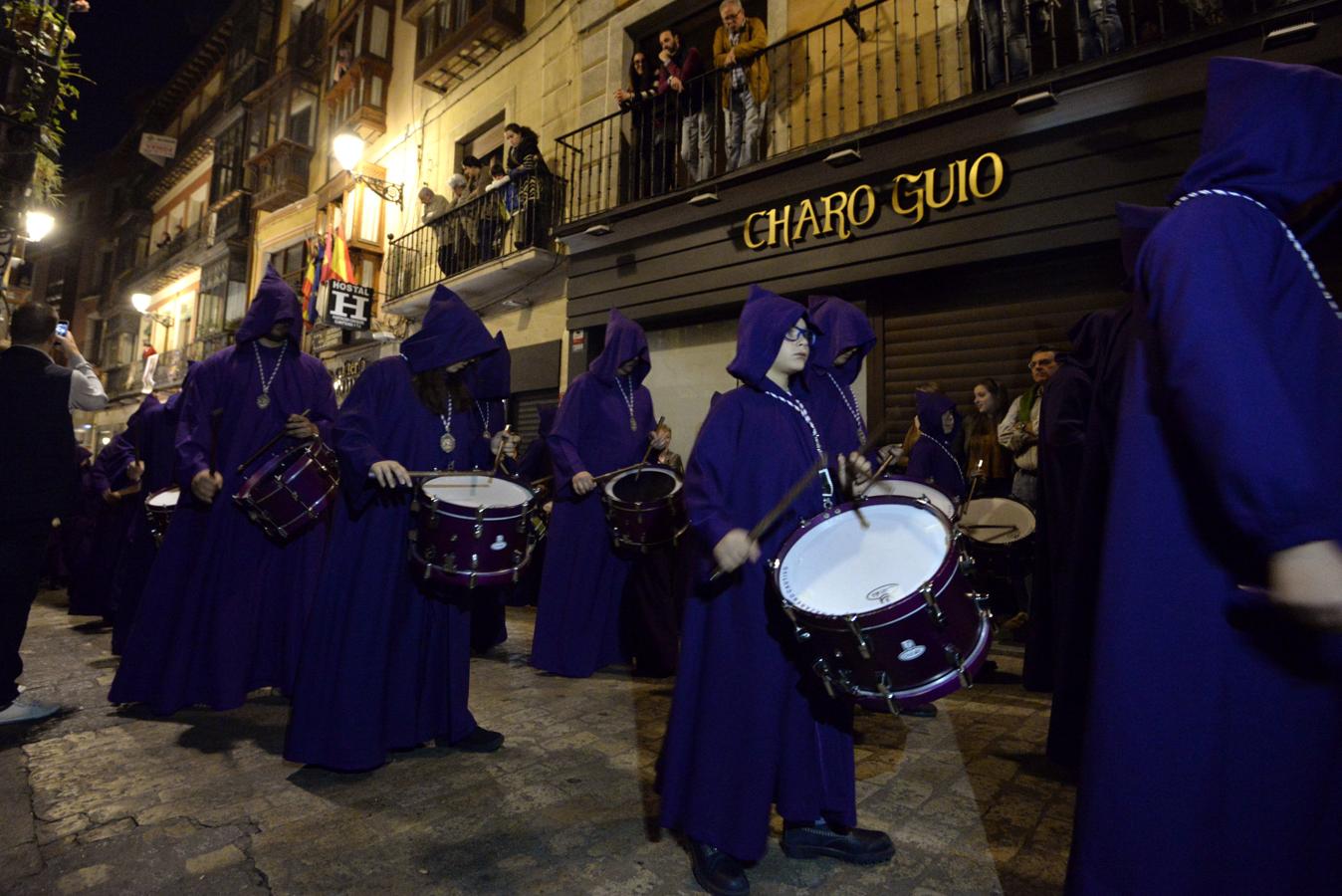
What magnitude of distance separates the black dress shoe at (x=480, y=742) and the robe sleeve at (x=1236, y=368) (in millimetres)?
3243

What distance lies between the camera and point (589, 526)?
18.1ft

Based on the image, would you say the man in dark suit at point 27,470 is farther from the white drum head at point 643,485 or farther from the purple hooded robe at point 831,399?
the purple hooded robe at point 831,399

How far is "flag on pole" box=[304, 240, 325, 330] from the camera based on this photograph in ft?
56.1

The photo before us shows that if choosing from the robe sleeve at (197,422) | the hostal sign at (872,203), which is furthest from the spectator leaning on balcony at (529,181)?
the robe sleeve at (197,422)

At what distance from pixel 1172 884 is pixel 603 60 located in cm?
1263

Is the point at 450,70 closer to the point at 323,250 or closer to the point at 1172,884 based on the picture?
the point at 323,250

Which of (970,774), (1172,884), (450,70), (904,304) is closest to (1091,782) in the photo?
(1172,884)

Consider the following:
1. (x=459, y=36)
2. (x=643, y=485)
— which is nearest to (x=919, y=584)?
(x=643, y=485)

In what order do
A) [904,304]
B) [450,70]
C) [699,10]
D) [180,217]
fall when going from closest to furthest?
[904,304] → [699,10] → [450,70] → [180,217]

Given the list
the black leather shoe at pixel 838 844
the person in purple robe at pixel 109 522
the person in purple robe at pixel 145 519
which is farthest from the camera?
the person in purple robe at pixel 109 522

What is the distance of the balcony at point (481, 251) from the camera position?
11.9 metres

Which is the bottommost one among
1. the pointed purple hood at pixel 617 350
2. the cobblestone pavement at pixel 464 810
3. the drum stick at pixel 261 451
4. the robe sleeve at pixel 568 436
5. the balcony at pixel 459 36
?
the cobblestone pavement at pixel 464 810

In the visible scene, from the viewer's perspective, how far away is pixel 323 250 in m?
16.8

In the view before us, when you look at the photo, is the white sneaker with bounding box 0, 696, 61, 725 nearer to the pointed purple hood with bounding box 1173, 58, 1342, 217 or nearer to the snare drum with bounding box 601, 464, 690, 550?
the snare drum with bounding box 601, 464, 690, 550
